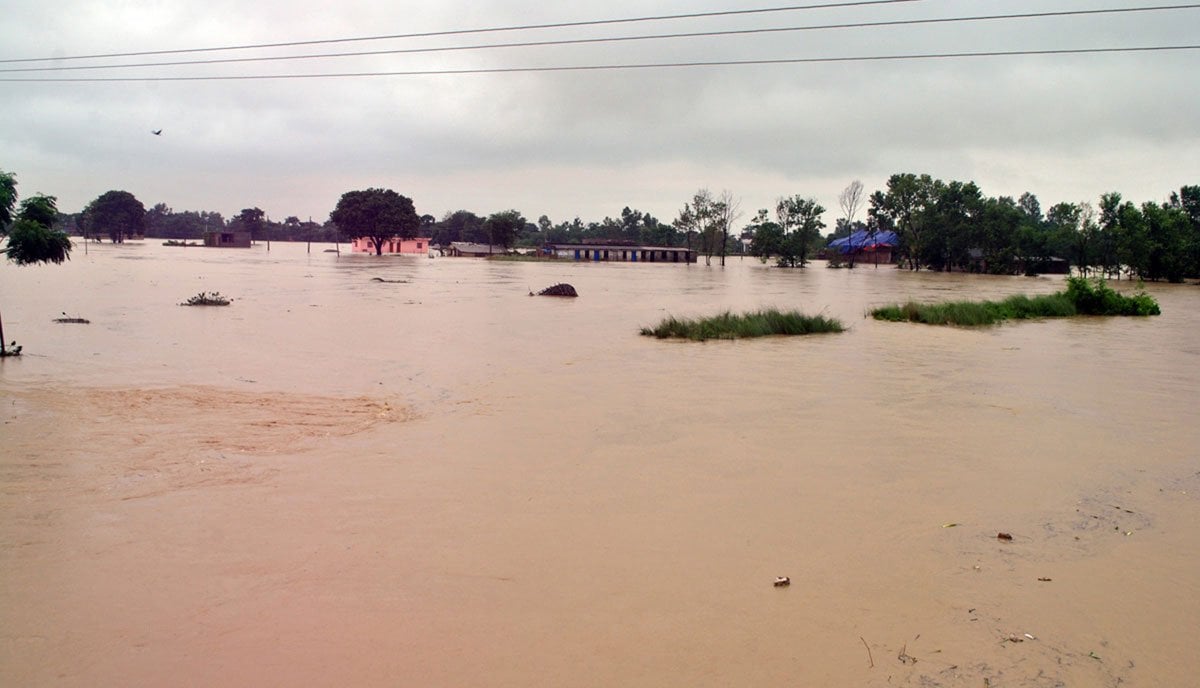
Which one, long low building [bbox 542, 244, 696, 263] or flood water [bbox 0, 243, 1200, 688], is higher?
long low building [bbox 542, 244, 696, 263]

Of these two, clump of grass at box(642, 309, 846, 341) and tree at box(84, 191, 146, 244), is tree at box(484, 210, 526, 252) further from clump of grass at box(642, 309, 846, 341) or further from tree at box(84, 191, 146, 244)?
clump of grass at box(642, 309, 846, 341)

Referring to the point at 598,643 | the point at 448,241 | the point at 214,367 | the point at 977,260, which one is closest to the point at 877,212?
the point at 977,260

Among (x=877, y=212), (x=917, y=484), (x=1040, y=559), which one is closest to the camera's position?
(x=1040, y=559)

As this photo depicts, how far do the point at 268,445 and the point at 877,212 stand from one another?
8023 centimetres

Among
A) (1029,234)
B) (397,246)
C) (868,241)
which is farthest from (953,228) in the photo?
(397,246)

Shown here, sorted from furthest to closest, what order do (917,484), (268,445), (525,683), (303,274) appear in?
(303,274), (268,445), (917,484), (525,683)

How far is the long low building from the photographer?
9475 centimetres

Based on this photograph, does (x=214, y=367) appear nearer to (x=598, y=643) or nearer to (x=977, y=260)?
(x=598, y=643)

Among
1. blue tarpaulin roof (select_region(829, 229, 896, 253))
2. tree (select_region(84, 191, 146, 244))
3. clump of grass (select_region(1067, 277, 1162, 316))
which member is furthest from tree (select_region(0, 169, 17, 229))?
tree (select_region(84, 191, 146, 244))

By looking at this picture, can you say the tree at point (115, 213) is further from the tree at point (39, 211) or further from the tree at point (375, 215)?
the tree at point (39, 211)

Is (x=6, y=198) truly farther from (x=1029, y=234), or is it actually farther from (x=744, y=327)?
(x=1029, y=234)

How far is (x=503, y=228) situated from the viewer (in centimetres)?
9675

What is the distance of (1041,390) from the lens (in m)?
11.8

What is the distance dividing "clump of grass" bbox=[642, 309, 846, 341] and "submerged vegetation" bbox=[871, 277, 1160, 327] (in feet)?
12.6
